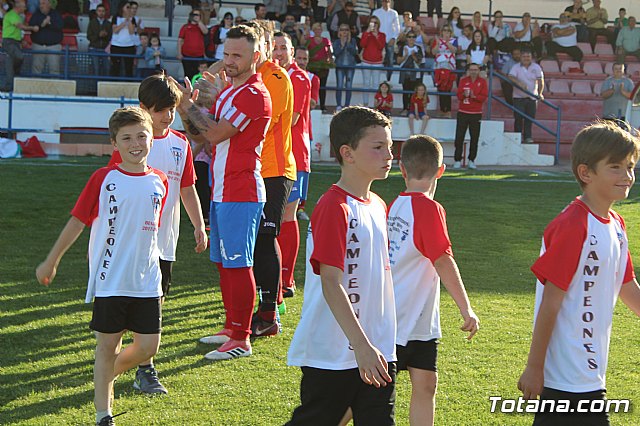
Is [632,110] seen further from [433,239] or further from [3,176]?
[433,239]

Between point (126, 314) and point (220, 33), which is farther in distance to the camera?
point (220, 33)

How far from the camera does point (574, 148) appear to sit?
3771 mm

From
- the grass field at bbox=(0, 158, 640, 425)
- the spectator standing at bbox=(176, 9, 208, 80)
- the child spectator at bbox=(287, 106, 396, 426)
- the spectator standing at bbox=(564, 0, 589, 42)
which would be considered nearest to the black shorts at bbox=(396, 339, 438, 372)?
the child spectator at bbox=(287, 106, 396, 426)

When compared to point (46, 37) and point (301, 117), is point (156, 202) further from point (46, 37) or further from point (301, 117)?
point (46, 37)

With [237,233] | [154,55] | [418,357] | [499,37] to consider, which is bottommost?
[418,357]

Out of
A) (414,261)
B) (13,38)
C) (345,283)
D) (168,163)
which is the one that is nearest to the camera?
(345,283)

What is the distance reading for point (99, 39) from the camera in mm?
21266

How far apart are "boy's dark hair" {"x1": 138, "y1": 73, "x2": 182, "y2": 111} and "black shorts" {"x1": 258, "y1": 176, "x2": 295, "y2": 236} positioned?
1338 mm

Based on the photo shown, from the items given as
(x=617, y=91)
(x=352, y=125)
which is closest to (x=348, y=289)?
(x=352, y=125)

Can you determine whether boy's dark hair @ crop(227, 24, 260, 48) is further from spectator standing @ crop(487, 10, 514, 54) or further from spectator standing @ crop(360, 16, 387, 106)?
spectator standing @ crop(487, 10, 514, 54)

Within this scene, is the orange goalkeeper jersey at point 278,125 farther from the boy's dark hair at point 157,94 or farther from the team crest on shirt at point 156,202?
the team crest on shirt at point 156,202

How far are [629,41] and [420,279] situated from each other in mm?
22893

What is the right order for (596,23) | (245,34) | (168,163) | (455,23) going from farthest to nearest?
(596,23) → (455,23) → (245,34) → (168,163)

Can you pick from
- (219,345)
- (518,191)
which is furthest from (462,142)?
(219,345)
